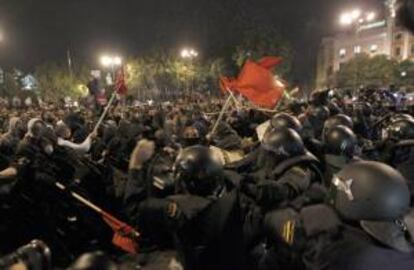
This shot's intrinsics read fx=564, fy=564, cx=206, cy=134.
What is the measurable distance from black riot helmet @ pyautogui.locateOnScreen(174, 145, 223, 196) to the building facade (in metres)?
79.1

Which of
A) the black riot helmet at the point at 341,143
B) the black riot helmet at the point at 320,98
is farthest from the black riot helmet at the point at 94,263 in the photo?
the black riot helmet at the point at 320,98

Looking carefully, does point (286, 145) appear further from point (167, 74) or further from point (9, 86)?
point (9, 86)

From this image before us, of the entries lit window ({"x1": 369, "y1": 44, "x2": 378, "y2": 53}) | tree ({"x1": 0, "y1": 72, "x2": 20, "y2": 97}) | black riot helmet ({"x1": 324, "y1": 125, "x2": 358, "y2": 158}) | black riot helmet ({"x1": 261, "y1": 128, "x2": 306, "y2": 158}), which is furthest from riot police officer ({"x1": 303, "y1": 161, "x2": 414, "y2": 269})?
lit window ({"x1": 369, "y1": 44, "x2": 378, "y2": 53})

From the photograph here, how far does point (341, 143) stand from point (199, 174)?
2.40 meters

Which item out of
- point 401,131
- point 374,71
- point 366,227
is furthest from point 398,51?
point 366,227

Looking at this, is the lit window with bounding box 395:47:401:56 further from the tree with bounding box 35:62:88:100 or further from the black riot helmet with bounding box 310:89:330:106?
the black riot helmet with bounding box 310:89:330:106

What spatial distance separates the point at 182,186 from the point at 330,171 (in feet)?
6.45

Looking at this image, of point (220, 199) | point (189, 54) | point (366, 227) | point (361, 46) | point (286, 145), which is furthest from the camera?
point (361, 46)

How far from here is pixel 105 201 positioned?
8516 millimetres

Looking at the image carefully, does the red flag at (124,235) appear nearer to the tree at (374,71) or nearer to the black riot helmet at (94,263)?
the black riot helmet at (94,263)

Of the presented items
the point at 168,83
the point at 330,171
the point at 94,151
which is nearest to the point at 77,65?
the point at 168,83

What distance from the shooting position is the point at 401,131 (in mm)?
6984

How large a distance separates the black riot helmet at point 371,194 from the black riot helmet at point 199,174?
1253 millimetres

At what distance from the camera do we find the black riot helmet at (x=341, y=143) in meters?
6.08
